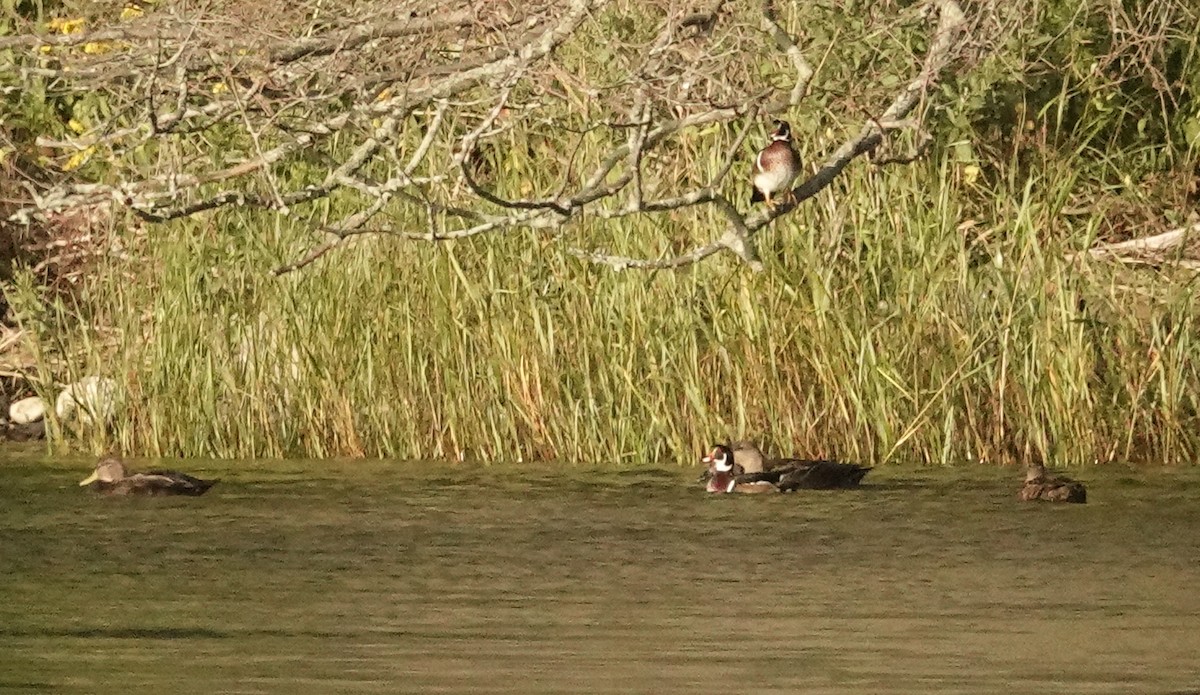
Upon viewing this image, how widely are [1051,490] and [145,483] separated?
11.2 feet

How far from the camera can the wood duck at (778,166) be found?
9.98 meters

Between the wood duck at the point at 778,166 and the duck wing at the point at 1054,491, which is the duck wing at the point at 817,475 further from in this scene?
the wood duck at the point at 778,166

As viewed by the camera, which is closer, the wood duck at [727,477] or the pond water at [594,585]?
the pond water at [594,585]

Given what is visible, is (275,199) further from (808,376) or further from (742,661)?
(742,661)

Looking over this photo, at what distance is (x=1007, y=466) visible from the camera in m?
10.8

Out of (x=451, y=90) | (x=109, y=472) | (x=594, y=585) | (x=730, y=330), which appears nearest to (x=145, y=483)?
(x=109, y=472)

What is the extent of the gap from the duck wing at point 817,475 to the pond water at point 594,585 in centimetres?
9

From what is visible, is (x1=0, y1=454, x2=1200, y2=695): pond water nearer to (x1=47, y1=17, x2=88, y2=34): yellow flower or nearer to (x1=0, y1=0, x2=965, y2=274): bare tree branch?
(x1=0, y1=0, x2=965, y2=274): bare tree branch

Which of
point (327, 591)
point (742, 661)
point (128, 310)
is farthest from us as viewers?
point (128, 310)

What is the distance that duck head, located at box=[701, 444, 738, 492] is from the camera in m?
9.91

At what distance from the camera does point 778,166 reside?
10000mm

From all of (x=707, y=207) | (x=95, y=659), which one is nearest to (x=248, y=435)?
(x=707, y=207)

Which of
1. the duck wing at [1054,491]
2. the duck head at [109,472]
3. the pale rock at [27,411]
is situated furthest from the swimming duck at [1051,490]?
the pale rock at [27,411]

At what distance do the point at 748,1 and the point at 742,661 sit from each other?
4.55 meters
